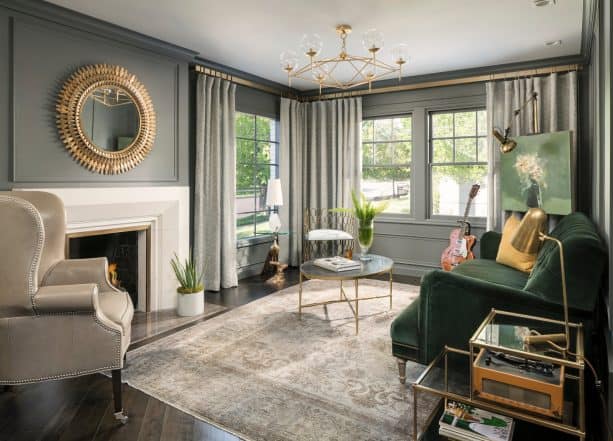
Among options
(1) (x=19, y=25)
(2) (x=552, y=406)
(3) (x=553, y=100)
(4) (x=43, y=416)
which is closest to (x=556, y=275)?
(2) (x=552, y=406)

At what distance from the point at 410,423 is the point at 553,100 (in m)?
3.75

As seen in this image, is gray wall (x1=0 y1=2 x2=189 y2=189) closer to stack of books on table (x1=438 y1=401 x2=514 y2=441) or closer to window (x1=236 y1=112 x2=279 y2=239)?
window (x1=236 y1=112 x2=279 y2=239)

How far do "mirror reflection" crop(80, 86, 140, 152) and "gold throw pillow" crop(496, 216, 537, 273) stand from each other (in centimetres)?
336

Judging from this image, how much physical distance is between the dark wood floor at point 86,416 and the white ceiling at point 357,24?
2600mm

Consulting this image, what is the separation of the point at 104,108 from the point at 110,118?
3.6 inches

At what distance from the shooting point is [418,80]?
5316 mm

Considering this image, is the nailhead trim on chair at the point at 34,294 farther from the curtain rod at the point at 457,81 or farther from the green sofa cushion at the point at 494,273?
the curtain rod at the point at 457,81

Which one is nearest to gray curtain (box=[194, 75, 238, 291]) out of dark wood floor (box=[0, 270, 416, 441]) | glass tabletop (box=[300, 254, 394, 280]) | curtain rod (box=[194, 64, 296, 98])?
curtain rod (box=[194, 64, 296, 98])

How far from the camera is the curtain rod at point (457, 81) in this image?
4.48m

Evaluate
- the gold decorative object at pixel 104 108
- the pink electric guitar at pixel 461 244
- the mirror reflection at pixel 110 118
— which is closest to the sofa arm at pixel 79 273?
the gold decorative object at pixel 104 108

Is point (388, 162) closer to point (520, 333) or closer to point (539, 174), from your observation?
point (539, 174)

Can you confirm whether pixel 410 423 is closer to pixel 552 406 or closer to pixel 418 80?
pixel 552 406

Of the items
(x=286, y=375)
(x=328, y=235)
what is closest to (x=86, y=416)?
(x=286, y=375)

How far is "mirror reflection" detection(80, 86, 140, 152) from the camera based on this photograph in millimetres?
3500
